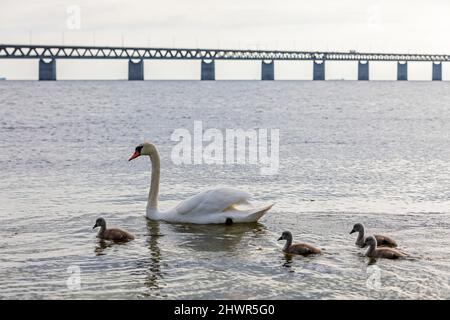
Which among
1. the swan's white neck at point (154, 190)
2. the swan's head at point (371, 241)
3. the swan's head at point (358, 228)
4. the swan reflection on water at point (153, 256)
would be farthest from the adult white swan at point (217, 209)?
the swan's head at point (371, 241)

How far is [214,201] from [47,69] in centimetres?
15929

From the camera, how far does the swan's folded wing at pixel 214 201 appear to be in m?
13.4

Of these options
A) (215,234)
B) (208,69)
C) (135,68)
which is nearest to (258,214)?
(215,234)

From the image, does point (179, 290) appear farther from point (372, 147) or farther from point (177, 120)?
point (177, 120)

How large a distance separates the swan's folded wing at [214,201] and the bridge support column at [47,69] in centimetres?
15731

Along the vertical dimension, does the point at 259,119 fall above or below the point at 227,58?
below

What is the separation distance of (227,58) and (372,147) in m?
160

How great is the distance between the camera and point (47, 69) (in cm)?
16788

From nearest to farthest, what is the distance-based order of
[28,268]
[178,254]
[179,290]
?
[179,290] < [28,268] < [178,254]

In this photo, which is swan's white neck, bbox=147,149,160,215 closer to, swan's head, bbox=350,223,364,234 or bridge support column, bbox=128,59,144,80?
swan's head, bbox=350,223,364,234
